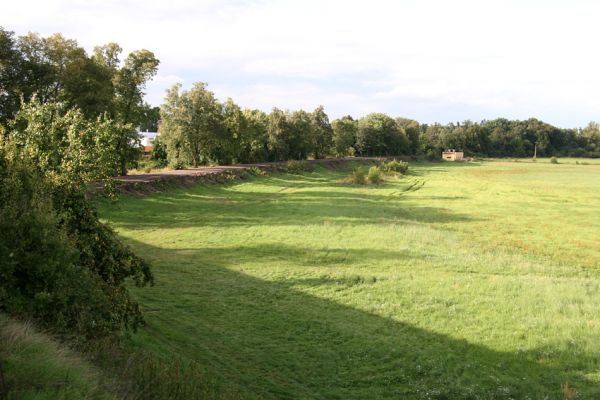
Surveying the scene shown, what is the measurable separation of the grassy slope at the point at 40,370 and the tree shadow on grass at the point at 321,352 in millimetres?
3822

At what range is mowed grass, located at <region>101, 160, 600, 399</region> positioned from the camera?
1156cm

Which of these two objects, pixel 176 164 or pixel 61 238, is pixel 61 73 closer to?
pixel 176 164

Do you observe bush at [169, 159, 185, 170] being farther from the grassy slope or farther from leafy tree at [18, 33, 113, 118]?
the grassy slope

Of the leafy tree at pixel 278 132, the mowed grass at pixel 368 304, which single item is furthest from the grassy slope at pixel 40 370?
the leafy tree at pixel 278 132

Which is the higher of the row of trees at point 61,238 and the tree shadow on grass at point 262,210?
the row of trees at point 61,238

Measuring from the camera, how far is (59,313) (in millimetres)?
8508

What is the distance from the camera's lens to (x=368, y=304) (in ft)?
53.8

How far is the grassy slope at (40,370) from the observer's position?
19.7ft

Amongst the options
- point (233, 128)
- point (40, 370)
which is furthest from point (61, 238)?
point (233, 128)

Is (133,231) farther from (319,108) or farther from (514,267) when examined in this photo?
(319,108)

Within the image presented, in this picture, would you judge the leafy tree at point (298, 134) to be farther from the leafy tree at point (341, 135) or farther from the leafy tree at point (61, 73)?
the leafy tree at point (61, 73)

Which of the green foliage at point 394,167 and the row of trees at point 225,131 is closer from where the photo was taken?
the row of trees at point 225,131

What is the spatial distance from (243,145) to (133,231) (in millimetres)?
53274

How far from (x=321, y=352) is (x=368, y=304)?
398cm
